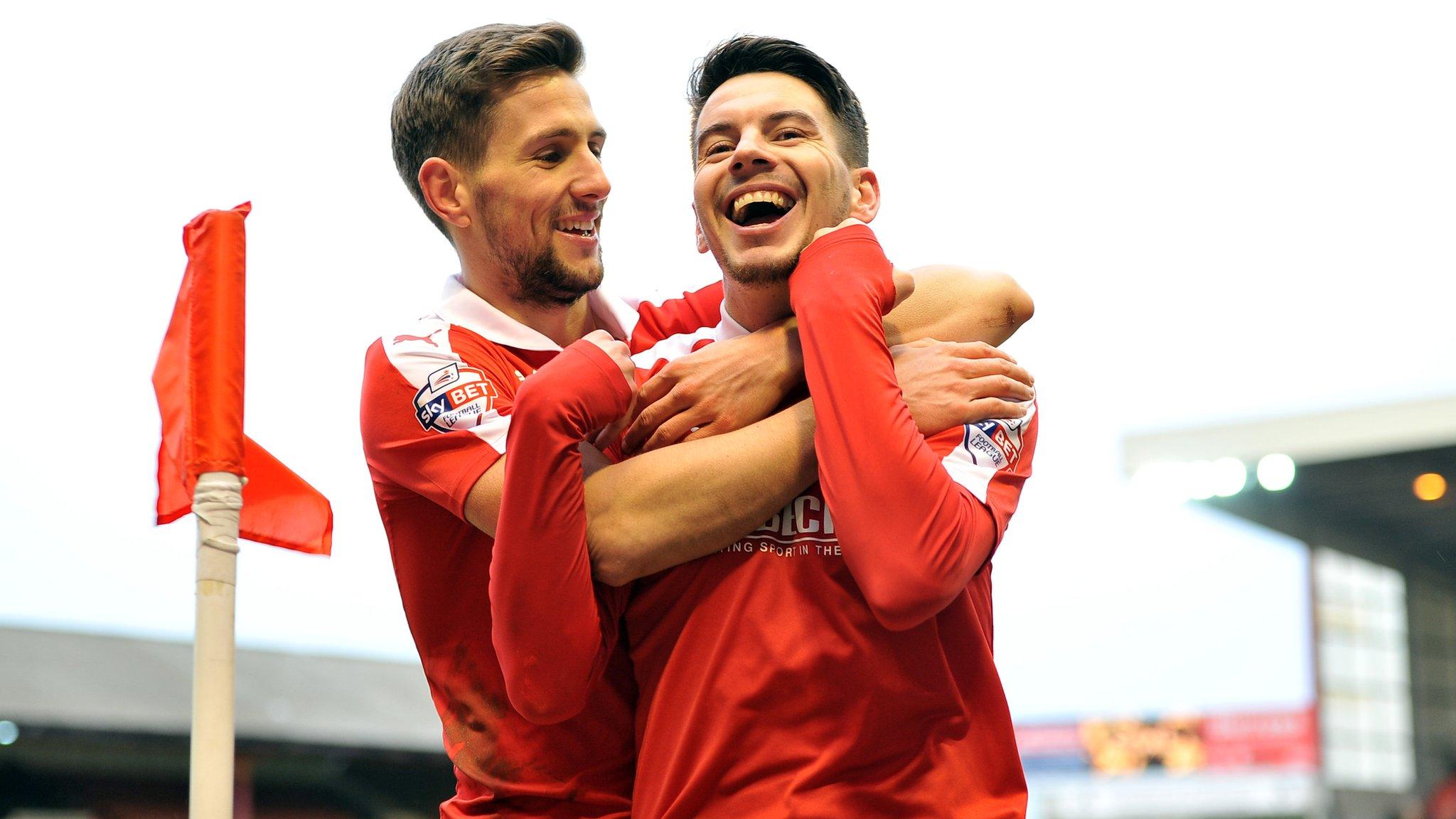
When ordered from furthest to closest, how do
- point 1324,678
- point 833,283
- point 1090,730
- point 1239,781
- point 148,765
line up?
point 1090,730 < point 1239,781 < point 1324,678 < point 148,765 < point 833,283

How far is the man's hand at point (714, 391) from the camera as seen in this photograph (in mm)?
2211

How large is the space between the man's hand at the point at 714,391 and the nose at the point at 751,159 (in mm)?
272

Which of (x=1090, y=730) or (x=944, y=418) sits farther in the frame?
(x=1090, y=730)

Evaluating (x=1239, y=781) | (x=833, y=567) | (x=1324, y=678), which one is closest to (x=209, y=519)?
(x=833, y=567)

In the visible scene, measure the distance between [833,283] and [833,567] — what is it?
415 mm

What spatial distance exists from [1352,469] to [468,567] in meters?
13.4

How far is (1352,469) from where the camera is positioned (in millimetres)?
14148

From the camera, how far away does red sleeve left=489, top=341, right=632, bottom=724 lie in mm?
1944

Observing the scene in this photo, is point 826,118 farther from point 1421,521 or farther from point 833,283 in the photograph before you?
point 1421,521

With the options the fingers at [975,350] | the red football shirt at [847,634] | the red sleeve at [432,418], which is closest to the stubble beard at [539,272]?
the red sleeve at [432,418]

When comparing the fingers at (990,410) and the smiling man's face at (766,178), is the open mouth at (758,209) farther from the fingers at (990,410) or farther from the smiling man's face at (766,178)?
the fingers at (990,410)

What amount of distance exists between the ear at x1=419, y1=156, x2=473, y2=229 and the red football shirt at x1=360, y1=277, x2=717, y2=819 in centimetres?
18

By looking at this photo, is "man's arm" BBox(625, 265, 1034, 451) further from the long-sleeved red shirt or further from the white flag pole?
the white flag pole

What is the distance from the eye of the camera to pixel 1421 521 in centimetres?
1575
